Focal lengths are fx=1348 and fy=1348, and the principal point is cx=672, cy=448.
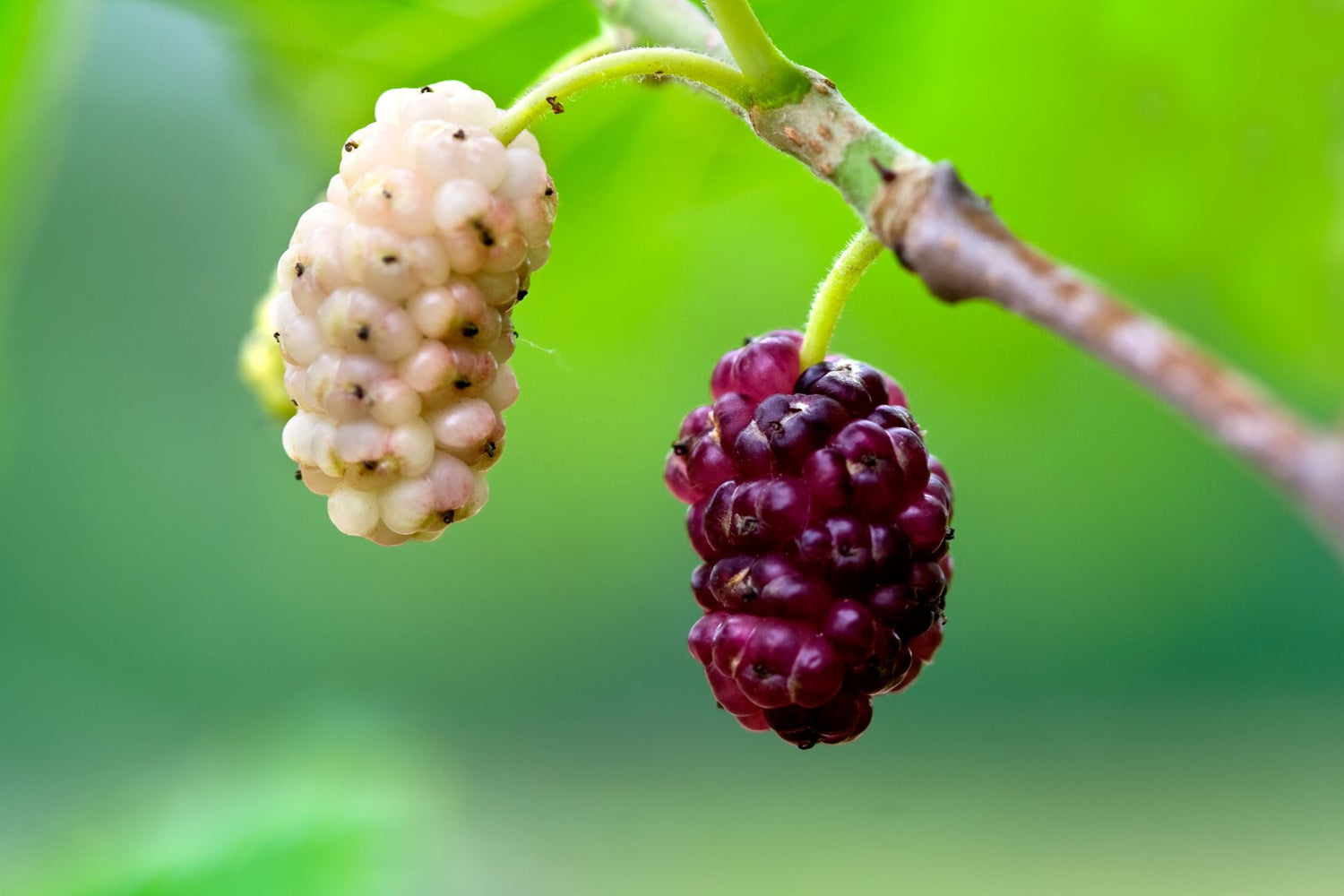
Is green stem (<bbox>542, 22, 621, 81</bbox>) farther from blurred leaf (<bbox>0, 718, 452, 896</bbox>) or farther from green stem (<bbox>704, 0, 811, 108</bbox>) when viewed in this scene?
blurred leaf (<bbox>0, 718, 452, 896</bbox>)

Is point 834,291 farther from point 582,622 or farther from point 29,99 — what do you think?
point 582,622

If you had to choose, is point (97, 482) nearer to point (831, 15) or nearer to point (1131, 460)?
point (1131, 460)

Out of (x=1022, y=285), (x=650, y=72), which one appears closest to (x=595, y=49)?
(x=650, y=72)

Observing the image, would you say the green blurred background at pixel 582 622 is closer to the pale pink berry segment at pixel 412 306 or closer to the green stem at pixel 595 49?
the green stem at pixel 595 49

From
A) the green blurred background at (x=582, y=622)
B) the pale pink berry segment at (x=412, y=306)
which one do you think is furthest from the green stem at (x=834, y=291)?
the green blurred background at (x=582, y=622)

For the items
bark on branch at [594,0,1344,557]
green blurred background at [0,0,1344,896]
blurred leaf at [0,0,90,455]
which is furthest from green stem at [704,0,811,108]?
green blurred background at [0,0,1344,896]
